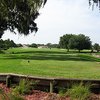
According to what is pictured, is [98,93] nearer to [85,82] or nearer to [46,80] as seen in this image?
[85,82]

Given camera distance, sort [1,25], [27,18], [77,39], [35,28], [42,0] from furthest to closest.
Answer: [77,39] → [35,28] → [1,25] → [27,18] → [42,0]

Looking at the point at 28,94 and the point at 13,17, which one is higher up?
the point at 13,17

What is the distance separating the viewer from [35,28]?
7050 cm

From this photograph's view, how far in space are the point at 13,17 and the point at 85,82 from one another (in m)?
41.6

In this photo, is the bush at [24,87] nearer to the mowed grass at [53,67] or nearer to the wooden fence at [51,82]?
the wooden fence at [51,82]

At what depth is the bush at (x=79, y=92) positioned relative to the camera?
473 inches

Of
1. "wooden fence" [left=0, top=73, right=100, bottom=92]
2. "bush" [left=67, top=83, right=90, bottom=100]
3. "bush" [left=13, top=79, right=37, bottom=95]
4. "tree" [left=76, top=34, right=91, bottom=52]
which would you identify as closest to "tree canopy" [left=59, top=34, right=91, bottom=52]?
"tree" [left=76, top=34, right=91, bottom=52]

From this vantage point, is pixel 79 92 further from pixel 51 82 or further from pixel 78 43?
pixel 78 43

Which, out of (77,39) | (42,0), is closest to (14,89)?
(42,0)

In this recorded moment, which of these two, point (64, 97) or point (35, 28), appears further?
point (35, 28)

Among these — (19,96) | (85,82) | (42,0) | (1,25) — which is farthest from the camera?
(1,25)

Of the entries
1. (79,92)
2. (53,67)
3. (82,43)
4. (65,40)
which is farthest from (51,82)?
(65,40)

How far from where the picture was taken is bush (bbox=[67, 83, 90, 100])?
12.0m

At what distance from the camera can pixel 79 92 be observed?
1211 cm
